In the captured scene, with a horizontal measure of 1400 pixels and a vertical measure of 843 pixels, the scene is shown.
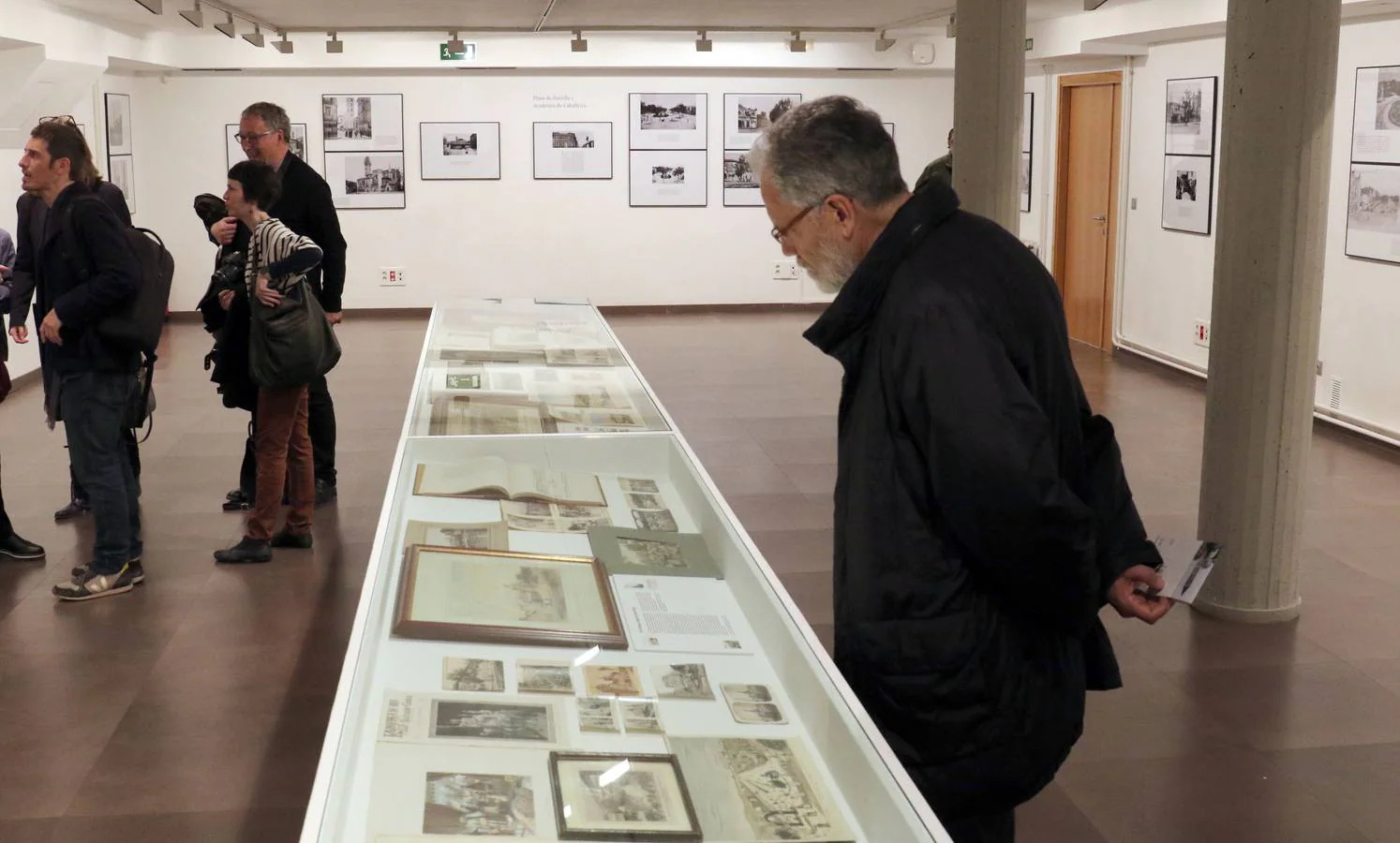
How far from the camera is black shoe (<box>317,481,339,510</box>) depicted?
746 cm

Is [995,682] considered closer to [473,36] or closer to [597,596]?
[597,596]

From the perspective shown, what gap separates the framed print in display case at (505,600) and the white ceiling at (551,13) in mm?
7642

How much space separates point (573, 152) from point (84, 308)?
1089 centimetres

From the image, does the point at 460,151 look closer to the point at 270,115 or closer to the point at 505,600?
the point at 270,115

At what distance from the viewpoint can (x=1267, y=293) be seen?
5.48m

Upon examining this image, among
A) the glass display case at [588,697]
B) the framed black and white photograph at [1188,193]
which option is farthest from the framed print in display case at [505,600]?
the framed black and white photograph at [1188,193]

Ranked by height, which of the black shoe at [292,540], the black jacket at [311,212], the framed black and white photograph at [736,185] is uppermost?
the framed black and white photograph at [736,185]

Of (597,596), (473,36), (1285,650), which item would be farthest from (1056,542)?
(473,36)

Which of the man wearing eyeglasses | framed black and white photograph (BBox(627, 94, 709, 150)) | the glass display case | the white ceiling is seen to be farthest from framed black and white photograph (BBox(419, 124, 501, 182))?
the glass display case

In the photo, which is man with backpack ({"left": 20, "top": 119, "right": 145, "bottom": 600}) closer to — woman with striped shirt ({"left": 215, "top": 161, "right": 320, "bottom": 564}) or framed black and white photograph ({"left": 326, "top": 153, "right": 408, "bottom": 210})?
woman with striped shirt ({"left": 215, "top": 161, "right": 320, "bottom": 564})

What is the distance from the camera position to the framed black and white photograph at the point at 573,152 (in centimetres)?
1597

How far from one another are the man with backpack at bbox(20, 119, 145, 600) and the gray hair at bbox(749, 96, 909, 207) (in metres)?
4.06

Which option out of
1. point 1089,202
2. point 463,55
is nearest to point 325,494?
point 463,55

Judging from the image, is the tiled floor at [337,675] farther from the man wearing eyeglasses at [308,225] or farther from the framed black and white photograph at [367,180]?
the framed black and white photograph at [367,180]
